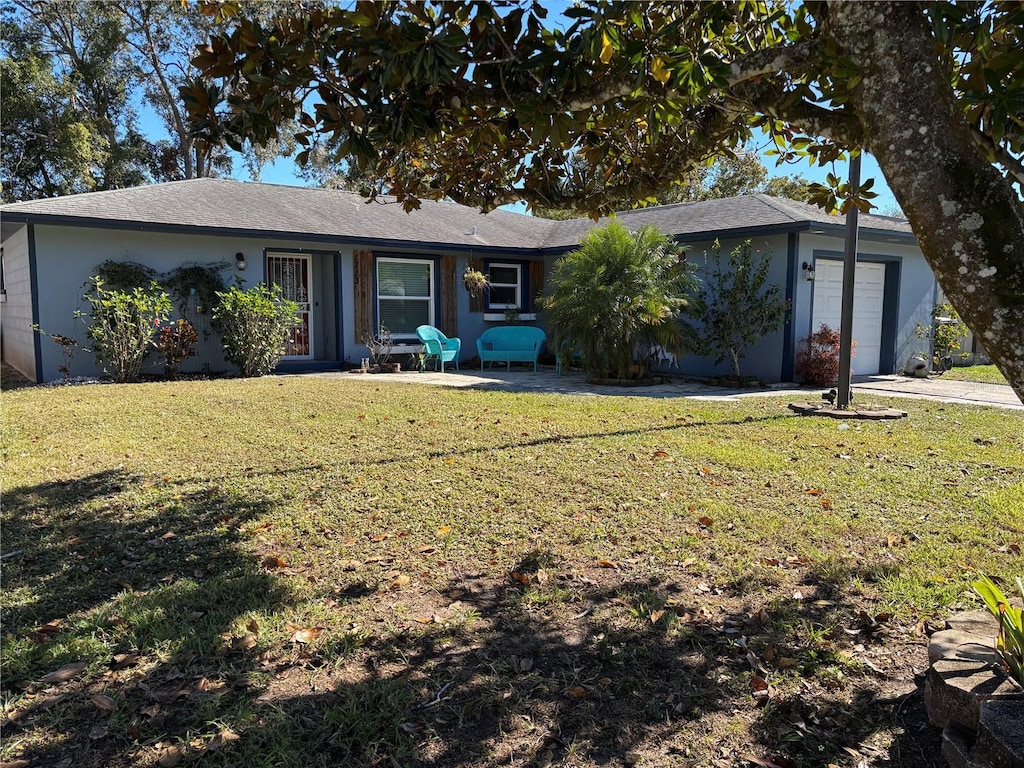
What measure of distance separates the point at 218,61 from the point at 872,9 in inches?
105

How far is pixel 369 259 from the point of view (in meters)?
15.4

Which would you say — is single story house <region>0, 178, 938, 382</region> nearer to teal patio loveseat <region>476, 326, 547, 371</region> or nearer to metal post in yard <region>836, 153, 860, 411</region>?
teal patio loveseat <region>476, 326, 547, 371</region>

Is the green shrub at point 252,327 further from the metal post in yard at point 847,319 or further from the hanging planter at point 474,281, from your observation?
the metal post in yard at point 847,319

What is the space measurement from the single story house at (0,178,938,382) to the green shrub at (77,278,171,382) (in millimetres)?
913

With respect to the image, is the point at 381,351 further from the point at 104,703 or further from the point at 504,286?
the point at 104,703

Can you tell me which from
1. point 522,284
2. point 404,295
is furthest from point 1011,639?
point 522,284

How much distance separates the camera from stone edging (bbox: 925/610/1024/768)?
6.56 feet

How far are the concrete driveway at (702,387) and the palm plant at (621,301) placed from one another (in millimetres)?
646

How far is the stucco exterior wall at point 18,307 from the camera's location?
40.4 feet

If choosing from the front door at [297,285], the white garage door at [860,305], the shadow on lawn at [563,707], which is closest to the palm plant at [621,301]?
the white garage door at [860,305]

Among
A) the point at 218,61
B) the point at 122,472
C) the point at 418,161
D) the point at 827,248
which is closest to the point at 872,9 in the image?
the point at 218,61

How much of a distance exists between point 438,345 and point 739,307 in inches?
242

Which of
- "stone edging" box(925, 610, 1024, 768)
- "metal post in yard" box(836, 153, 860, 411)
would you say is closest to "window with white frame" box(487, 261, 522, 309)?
"metal post in yard" box(836, 153, 860, 411)

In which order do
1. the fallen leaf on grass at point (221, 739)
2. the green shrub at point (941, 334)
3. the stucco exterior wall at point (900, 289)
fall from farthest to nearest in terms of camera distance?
1. the green shrub at point (941, 334)
2. the stucco exterior wall at point (900, 289)
3. the fallen leaf on grass at point (221, 739)
